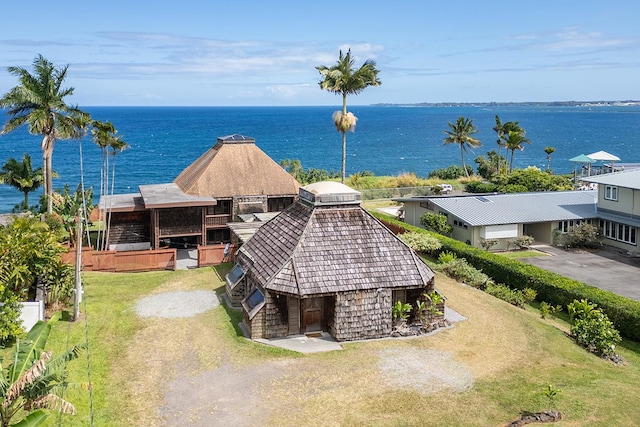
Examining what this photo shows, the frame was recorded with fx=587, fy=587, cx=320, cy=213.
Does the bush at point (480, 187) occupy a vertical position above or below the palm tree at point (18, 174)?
below

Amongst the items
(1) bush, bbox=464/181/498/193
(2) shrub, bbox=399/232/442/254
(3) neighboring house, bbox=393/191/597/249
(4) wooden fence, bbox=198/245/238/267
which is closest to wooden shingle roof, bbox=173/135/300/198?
(4) wooden fence, bbox=198/245/238/267

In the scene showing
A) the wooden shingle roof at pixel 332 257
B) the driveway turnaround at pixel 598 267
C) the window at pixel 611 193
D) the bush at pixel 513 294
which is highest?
the window at pixel 611 193

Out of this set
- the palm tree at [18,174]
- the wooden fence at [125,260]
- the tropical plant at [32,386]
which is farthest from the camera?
the palm tree at [18,174]

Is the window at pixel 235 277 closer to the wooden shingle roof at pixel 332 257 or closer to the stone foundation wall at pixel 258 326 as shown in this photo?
the wooden shingle roof at pixel 332 257

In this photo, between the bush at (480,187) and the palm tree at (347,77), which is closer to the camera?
the palm tree at (347,77)

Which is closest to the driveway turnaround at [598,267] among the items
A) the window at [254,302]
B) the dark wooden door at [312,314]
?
the dark wooden door at [312,314]

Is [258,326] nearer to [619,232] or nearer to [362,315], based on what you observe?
[362,315]

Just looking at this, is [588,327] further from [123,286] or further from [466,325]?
[123,286]
